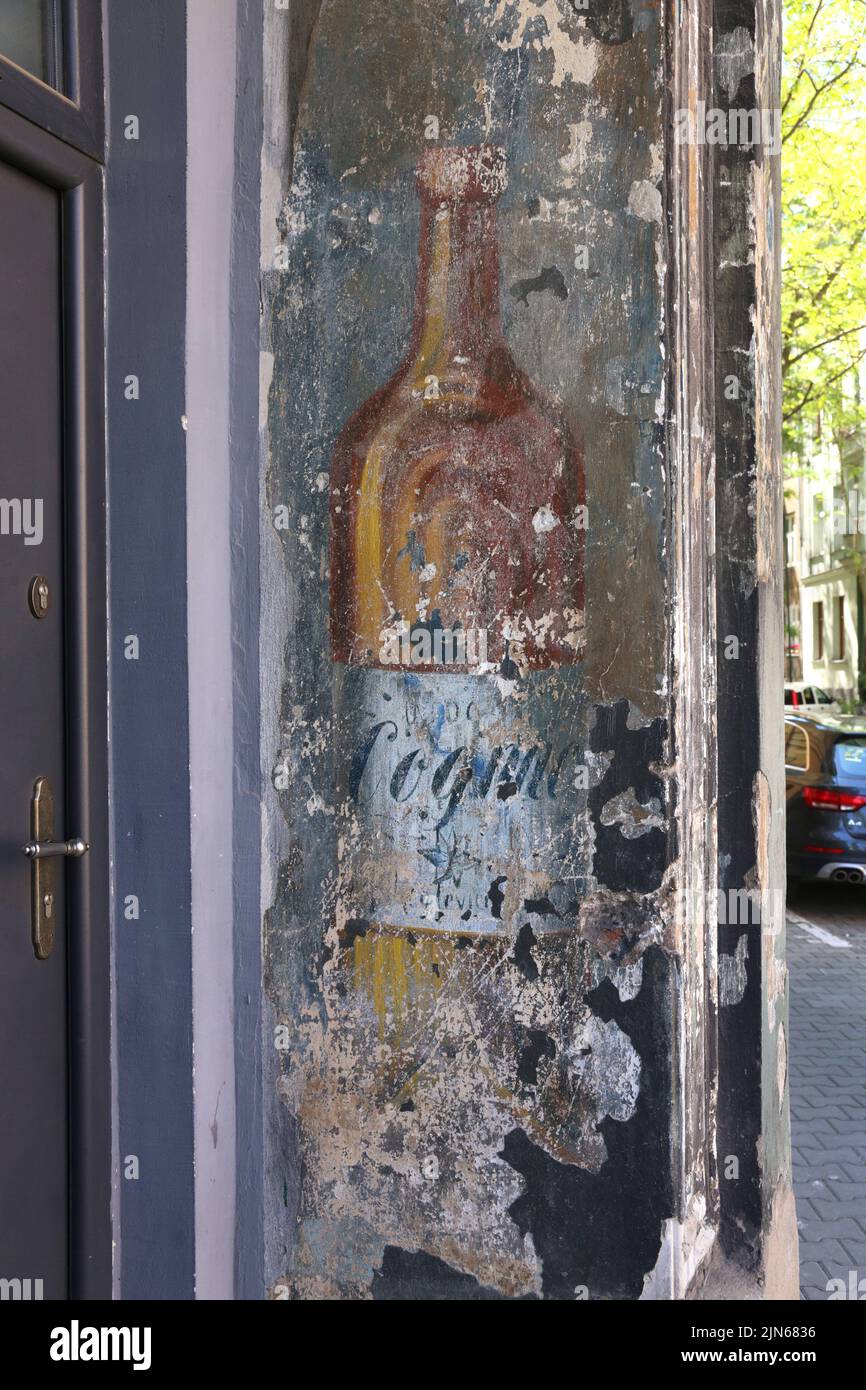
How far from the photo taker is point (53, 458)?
2.75m

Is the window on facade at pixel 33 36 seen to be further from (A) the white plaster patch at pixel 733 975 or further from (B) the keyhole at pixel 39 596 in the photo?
(A) the white plaster patch at pixel 733 975

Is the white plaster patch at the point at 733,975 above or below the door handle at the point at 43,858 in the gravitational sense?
below

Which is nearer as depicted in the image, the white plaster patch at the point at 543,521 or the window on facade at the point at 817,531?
the white plaster patch at the point at 543,521

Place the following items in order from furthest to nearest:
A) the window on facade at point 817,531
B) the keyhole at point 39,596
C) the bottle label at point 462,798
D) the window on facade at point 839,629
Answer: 1. the window on facade at point 817,531
2. the window on facade at point 839,629
3. the bottle label at point 462,798
4. the keyhole at point 39,596

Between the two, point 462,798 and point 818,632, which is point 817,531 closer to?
point 818,632

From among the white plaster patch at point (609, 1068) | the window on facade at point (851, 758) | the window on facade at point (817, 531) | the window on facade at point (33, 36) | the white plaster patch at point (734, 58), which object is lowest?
the white plaster patch at point (609, 1068)

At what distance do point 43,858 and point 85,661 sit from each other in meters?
0.48

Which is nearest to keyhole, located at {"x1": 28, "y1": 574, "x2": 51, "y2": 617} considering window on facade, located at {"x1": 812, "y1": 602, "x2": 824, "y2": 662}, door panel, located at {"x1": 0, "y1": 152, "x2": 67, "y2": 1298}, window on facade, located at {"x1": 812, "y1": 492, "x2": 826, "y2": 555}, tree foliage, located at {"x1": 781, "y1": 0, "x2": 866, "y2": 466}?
door panel, located at {"x1": 0, "y1": 152, "x2": 67, "y2": 1298}

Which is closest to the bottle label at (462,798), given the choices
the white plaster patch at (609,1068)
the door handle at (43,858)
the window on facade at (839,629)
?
the white plaster patch at (609,1068)

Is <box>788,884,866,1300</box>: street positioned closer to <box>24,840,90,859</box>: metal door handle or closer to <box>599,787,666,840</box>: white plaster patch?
<box>599,787,666,840</box>: white plaster patch

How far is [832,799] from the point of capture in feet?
31.0

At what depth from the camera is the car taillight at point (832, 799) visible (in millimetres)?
9375

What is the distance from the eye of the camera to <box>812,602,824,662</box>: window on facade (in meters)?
34.8

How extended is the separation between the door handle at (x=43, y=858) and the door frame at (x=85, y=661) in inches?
3.0
